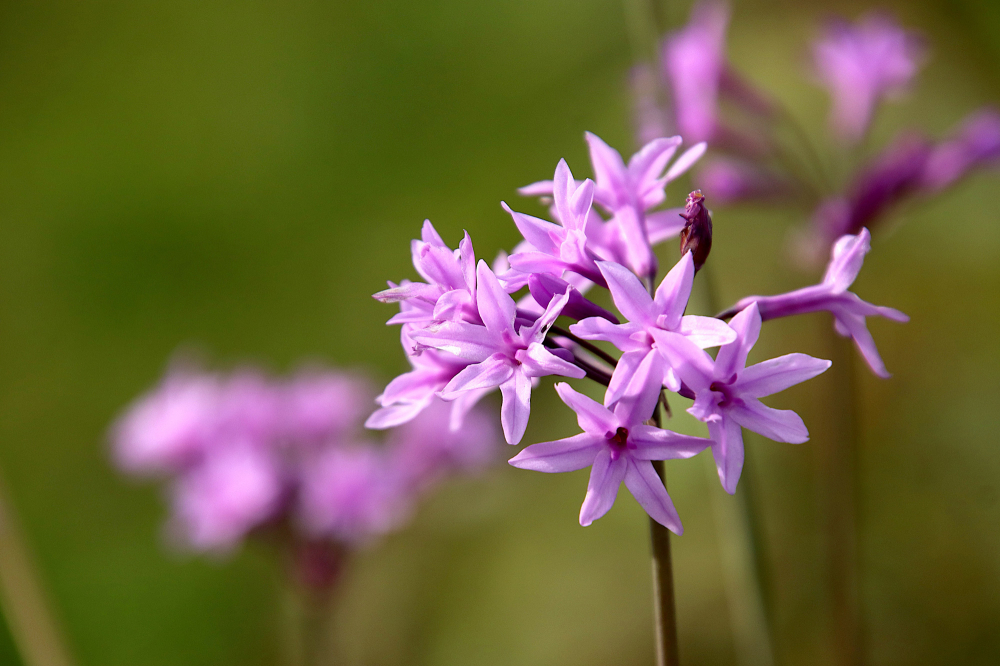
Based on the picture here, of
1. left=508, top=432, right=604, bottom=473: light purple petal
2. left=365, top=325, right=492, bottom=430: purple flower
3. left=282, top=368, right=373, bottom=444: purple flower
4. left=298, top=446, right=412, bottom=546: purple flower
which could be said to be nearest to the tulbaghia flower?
left=282, top=368, right=373, bottom=444: purple flower

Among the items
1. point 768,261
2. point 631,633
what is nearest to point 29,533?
point 631,633

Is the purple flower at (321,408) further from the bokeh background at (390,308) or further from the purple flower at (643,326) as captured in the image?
the purple flower at (643,326)

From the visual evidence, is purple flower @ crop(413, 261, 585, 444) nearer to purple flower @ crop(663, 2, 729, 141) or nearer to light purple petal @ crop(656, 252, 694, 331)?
light purple petal @ crop(656, 252, 694, 331)

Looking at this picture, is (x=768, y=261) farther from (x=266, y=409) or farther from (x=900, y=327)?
(x=266, y=409)

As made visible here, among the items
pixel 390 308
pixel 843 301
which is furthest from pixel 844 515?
pixel 390 308

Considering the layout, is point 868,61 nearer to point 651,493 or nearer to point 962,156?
point 962,156

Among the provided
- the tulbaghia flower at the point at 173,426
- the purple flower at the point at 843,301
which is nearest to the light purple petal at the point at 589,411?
the purple flower at the point at 843,301
